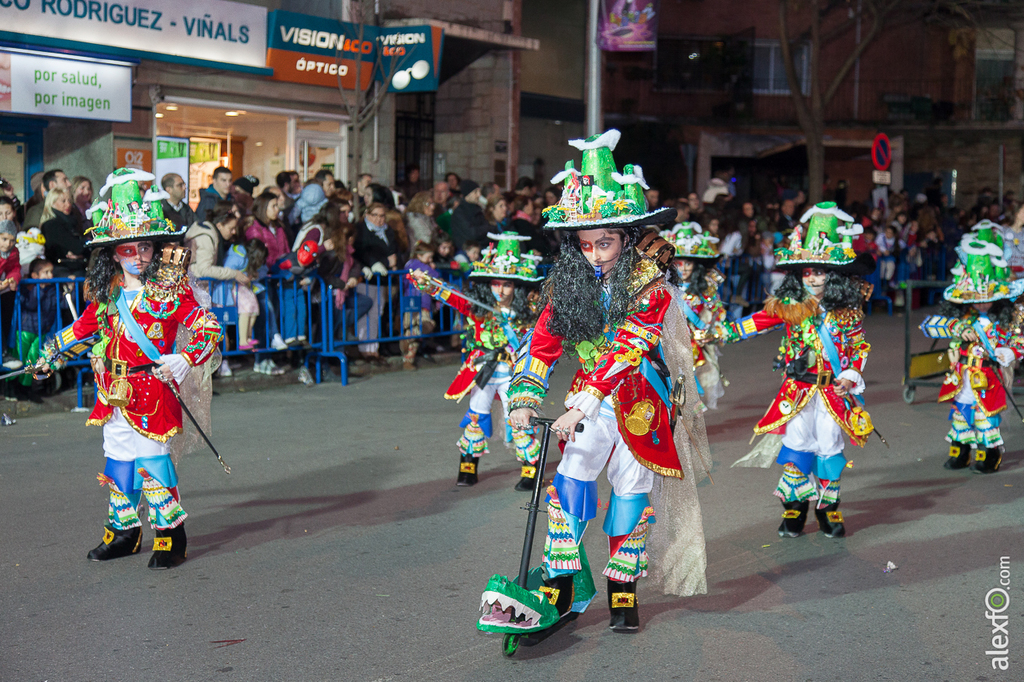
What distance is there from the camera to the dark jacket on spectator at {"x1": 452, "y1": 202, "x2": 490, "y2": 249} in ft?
47.6

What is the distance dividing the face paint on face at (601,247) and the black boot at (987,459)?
492cm

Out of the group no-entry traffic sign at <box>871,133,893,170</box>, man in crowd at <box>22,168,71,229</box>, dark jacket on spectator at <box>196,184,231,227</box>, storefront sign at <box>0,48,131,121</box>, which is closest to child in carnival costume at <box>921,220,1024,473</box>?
dark jacket on spectator at <box>196,184,231,227</box>

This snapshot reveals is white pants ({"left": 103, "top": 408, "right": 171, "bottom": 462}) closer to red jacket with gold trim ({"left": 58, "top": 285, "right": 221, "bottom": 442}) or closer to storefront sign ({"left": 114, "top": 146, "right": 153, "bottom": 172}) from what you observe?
red jacket with gold trim ({"left": 58, "top": 285, "right": 221, "bottom": 442})

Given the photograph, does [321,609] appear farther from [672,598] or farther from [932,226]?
[932,226]

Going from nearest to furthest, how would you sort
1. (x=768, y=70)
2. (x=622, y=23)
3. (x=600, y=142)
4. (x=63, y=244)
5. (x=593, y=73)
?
1. (x=600, y=142)
2. (x=63, y=244)
3. (x=593, y=73)
4. (x=622, y=23)
5. (x=768, y=70)

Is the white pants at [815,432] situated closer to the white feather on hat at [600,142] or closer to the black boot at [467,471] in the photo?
the black boot at [467,471]

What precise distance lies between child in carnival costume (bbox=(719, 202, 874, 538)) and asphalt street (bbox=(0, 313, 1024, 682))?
0.31 m

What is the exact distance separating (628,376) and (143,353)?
263 centimetres

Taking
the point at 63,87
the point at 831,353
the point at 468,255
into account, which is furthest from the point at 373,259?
the point at 831,353

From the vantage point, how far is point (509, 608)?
14.9 feet

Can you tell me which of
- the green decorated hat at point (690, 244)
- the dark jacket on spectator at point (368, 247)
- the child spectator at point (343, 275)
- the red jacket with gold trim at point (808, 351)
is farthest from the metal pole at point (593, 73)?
the red jacket with gold trim at point (808, 351)

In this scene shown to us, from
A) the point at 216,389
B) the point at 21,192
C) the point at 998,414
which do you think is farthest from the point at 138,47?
the point at 998,414

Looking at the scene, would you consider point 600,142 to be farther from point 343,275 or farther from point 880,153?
point 880,153

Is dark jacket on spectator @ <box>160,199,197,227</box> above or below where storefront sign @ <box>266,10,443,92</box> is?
below
